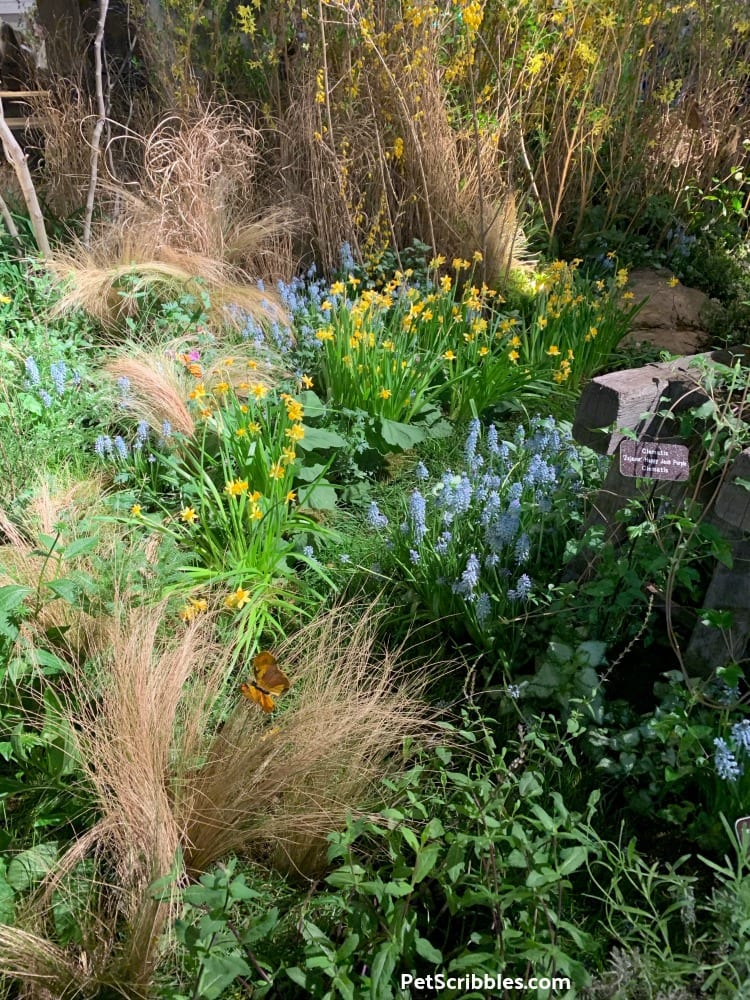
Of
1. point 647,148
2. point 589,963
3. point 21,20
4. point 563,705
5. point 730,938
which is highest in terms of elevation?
point 21,20

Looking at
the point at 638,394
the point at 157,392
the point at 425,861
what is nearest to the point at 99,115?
the point at 157,392

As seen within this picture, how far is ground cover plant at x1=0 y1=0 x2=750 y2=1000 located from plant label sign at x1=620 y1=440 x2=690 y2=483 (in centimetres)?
8

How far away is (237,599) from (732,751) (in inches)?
52.2

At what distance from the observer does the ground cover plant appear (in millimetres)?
1572

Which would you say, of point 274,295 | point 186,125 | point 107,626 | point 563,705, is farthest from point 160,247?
point 563,705

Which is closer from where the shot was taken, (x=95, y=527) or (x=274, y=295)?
(x=95, y=527)

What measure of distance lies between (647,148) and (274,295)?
3.20 m

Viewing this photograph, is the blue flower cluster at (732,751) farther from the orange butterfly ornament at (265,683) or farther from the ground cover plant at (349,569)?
the orange butterfly ornament at (265,683)

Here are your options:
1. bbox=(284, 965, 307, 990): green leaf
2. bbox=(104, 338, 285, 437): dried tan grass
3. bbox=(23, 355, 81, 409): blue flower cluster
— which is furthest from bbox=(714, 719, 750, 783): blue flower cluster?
bbox=(23, 355, 81, 409): blue flower cluster

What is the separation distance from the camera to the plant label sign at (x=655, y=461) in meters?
1.85

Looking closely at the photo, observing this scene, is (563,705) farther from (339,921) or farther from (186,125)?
(186,125)

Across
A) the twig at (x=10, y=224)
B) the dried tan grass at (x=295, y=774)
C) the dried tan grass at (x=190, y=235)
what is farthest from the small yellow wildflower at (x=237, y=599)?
the twig at (x=10, y=224)

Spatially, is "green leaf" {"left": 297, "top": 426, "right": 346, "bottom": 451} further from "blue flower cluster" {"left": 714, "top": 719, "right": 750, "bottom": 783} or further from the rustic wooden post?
"blue flower cluster" {"left": 714, "top": 719, "right": 750, "bottom": 783}

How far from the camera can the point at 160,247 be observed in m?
4.29
